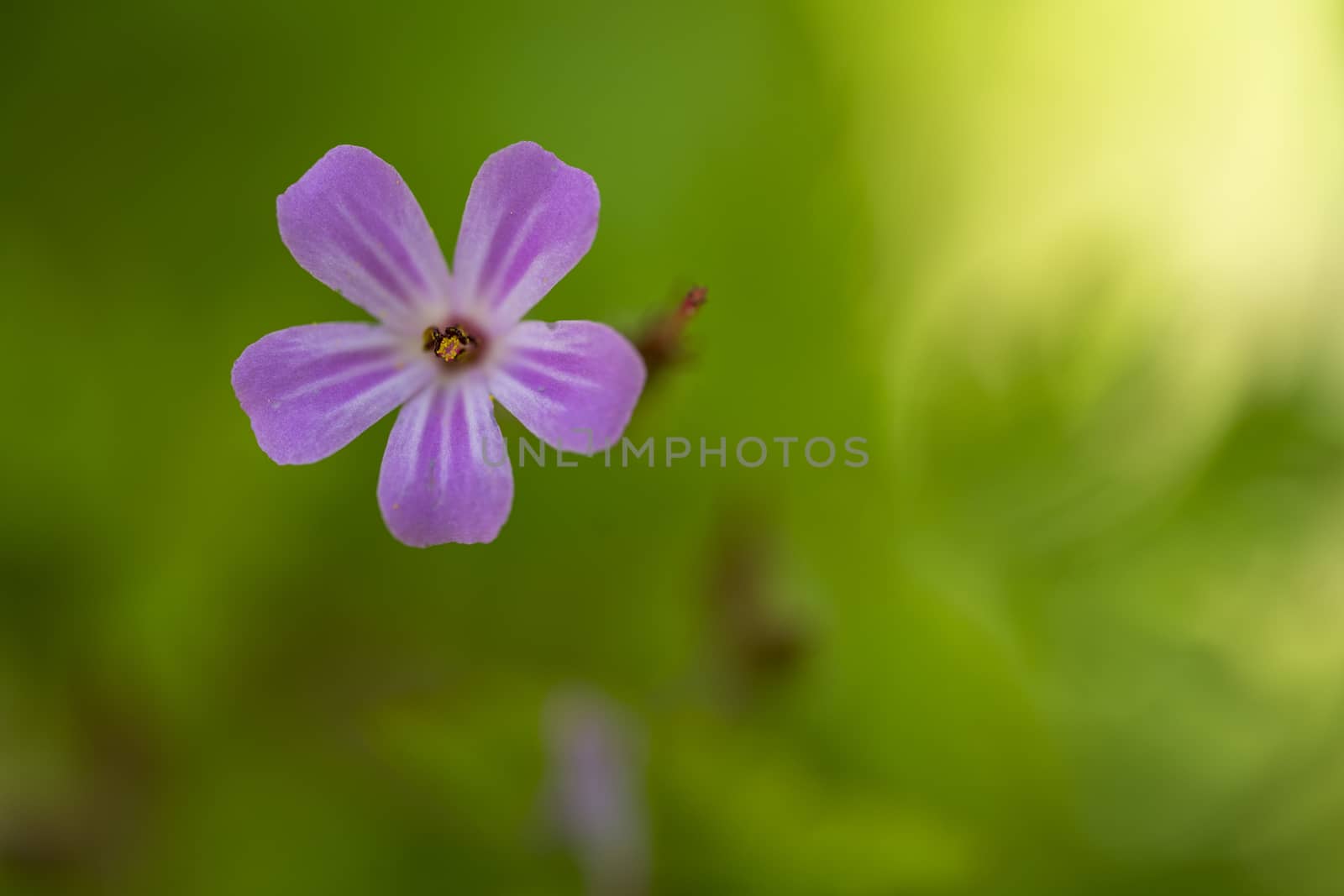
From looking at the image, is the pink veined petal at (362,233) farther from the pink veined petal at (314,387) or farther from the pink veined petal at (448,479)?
the pink veined petal at (448,479)

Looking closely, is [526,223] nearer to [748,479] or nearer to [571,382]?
[571,382]

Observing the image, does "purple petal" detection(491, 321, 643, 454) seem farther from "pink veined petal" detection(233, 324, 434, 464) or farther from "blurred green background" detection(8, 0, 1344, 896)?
"blurred green background" detection(8, 0, 1344, 896)

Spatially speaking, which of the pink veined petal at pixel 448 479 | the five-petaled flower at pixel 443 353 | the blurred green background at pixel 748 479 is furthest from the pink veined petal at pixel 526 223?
the blurred green background at pixel 748 479

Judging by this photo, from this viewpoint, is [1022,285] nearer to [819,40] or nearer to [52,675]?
[819,40]

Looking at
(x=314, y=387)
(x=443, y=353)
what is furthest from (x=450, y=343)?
(x=314, y=387)

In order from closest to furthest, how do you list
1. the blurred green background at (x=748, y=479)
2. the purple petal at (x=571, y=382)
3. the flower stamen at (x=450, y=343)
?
the purple petal at (x=571, y=382), the flower stamen at (x=450, y=343), the blurred green background at (x=748, y=479)

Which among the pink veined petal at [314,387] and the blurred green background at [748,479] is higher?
the blurred green background at [748,479]

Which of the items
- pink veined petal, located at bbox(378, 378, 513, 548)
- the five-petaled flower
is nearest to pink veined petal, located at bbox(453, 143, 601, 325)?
the five-petaled flower

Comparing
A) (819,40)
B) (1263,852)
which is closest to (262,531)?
(819,40)
